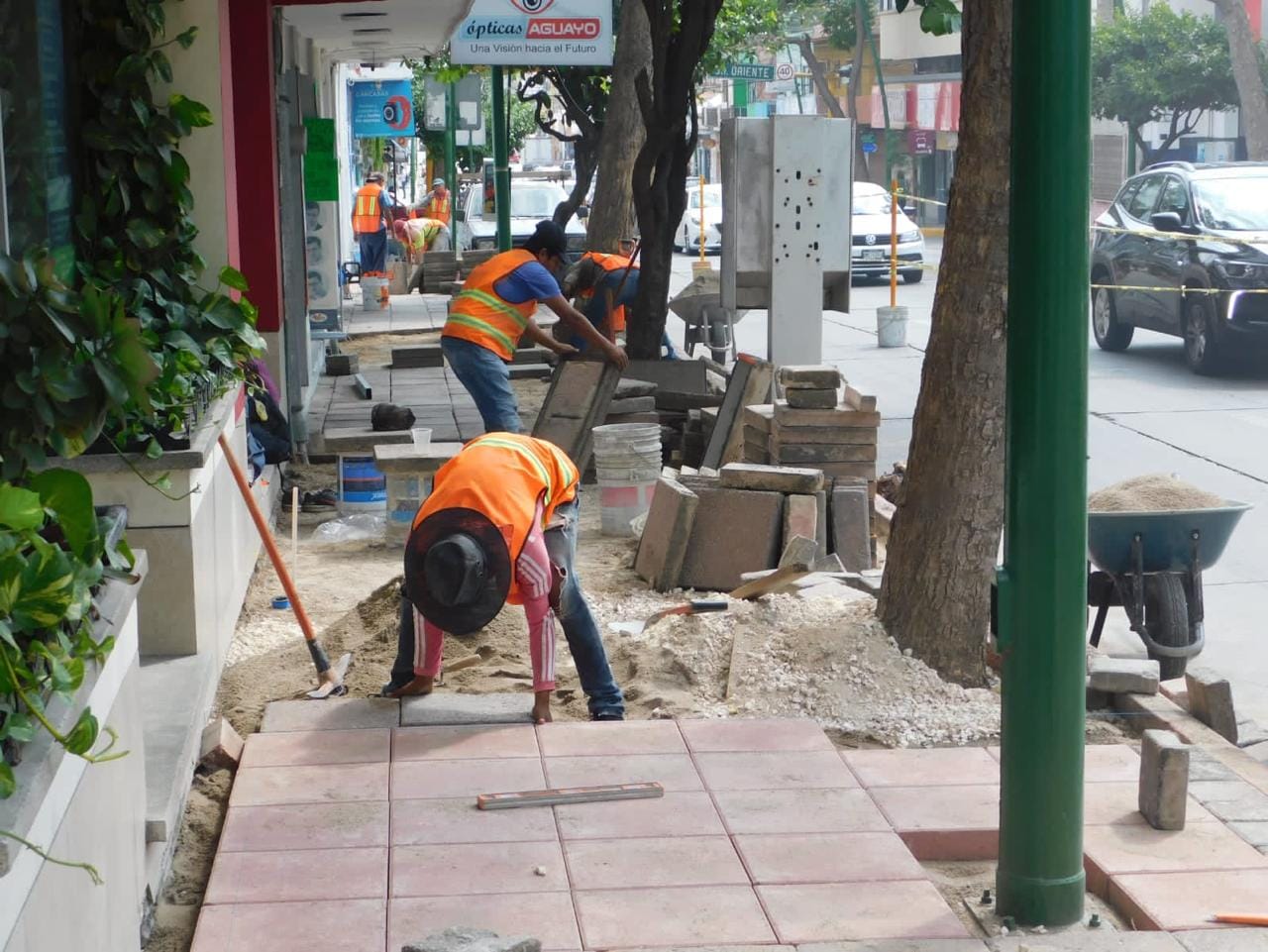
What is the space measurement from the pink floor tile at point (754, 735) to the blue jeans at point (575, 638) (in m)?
0.35

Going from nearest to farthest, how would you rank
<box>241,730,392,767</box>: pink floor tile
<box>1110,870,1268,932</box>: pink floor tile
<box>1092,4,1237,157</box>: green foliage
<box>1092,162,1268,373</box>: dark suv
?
<box>1110,870,1268,932</box>: pink floor tile → <box>241,730,392,767</box>: pink floor tile → <box>1092,162,1268,373</box>: dark suv → <box>1092,4,1237,157</box>: green foliage

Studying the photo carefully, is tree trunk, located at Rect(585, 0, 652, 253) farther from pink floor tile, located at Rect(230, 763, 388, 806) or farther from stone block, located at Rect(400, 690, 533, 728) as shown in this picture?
pink floor tile, located at Rect(230, 763, 388, 806)

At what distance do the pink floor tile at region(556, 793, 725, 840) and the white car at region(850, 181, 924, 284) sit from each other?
75.8 feet

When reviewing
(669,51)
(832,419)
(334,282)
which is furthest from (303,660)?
(334,282)

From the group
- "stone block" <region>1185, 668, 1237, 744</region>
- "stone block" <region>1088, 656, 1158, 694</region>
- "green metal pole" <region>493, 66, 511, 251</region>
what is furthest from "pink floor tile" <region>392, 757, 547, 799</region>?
"green metal pole" <region>493, 66, 511, 251</region>

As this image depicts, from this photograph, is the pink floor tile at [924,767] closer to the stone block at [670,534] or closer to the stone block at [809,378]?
the stone block at [670,534]

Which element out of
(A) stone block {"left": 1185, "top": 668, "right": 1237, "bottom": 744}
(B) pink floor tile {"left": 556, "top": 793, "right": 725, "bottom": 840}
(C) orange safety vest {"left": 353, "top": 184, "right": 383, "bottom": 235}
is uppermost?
(C) orange safety vest {"left": 353, "top": 184, "right": 383, "bottom": 235}

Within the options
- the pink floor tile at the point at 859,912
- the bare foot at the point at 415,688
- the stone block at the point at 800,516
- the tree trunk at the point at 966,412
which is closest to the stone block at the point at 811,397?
the stone block at the point at 800,516

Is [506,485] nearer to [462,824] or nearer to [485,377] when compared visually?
[462,824]

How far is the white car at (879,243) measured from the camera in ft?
92.3

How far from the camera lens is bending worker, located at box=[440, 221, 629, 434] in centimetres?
1032

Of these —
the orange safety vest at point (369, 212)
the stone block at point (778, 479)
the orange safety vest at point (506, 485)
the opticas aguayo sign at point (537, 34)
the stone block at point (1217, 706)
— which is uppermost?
the opticas aguayo sign at point (537, 34)

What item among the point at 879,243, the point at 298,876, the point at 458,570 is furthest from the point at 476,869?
the point at 879,243

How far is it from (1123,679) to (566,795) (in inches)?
90.4
